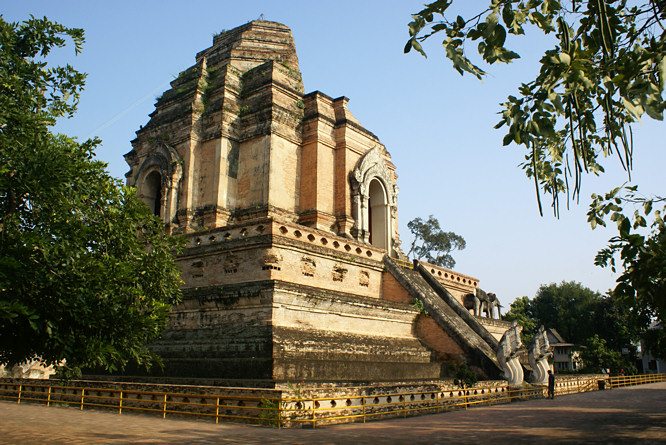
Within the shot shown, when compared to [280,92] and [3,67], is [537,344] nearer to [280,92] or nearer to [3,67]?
[280,92]

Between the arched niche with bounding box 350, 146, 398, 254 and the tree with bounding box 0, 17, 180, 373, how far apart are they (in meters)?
11.9

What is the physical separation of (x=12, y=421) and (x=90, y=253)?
5.08m

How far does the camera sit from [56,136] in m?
8.32

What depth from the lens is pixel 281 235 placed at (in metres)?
15.0

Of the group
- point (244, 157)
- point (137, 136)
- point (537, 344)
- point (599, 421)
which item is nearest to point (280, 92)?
point (244, 157)

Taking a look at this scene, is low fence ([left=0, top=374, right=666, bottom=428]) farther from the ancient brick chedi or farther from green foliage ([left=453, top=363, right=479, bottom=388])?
the ancient brick chedi

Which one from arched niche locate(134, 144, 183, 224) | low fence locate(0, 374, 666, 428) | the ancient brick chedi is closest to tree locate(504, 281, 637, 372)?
the ancient brick chedi

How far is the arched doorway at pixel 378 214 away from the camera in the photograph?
22125 mm

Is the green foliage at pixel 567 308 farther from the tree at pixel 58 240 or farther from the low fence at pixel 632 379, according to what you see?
the tree at pixel 58 240

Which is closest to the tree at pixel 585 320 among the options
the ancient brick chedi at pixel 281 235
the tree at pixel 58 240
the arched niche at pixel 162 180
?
the ancient brick chedi at pixel 281 235

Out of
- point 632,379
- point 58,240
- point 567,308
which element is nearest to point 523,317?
point 567,308

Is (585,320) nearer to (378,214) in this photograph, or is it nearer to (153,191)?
(378,214)

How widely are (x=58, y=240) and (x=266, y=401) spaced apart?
15.0 feet

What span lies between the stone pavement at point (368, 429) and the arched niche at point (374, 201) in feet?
29.3
